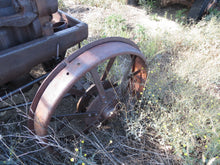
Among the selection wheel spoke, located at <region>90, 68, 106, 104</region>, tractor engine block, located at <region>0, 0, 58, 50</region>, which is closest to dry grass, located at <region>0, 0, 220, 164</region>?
wheel spoke, located at <region>90, 68, 106, 104</region>

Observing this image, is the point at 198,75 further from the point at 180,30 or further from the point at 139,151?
the point at 139,151

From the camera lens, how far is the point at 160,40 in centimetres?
398

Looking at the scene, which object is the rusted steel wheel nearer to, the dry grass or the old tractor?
the old tractor

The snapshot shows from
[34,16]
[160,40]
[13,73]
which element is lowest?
[160,40]

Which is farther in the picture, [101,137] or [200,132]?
[101,137]

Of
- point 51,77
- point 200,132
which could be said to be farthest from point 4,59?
point 200,132

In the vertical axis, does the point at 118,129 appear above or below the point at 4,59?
below

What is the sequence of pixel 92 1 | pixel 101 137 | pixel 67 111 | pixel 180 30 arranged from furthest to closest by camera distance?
pixel 92 1, pixel 180 30, pixel 67 111, pixel 101 137

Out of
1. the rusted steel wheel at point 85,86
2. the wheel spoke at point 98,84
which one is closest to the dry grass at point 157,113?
the rusted steel wheel at point 85,86

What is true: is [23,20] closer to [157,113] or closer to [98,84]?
[98,84]

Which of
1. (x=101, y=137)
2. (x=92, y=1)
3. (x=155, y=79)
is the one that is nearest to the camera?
(x=101, y=137)

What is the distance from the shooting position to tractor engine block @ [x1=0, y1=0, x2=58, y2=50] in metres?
1.64

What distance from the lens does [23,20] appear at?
171 cm

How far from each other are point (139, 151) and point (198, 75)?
201 cm
